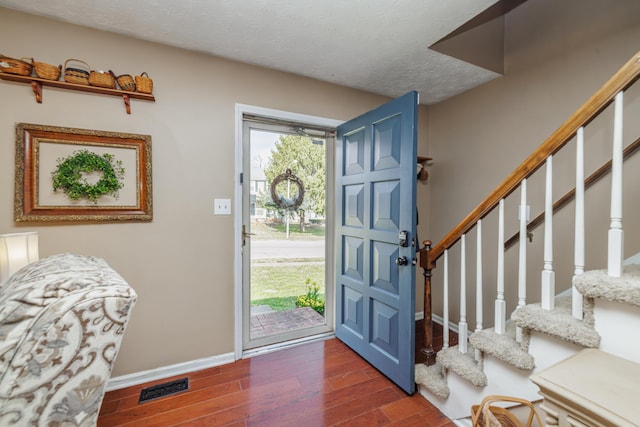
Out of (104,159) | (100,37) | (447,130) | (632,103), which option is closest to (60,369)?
(104,159)

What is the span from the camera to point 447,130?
2881 mm

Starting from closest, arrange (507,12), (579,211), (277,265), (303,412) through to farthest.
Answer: (579,211) < (303,412) < (507,12) < (277,265)

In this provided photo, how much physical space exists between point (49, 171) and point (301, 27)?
1.78 metres

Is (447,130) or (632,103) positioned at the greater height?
(447,130)

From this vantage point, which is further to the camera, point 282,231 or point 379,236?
point 282,231

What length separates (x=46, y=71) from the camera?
162 centimetres

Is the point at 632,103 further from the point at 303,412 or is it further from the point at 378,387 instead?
the point at 303,412

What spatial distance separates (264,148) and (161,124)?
31.0 inches

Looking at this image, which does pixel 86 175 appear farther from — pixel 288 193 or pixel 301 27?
pixel 301 27

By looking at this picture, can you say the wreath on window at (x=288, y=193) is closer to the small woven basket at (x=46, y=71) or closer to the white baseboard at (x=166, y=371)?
the white baseboard at (x=166, y=371)

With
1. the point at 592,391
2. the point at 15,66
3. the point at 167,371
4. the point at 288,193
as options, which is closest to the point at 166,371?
the point at 167,371

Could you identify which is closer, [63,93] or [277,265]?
[63,93]

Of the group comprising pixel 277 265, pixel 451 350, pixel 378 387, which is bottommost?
pixel 378 387

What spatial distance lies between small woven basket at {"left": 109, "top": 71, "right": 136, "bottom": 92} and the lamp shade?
1018mm
